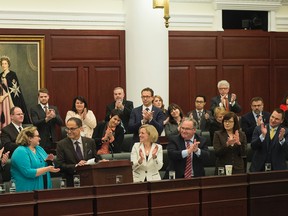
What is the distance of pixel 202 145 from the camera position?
941cm

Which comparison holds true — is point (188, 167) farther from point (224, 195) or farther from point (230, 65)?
point (230, 65)

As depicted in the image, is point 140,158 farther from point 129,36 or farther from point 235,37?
point 235,37

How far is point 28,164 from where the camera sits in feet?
27.6

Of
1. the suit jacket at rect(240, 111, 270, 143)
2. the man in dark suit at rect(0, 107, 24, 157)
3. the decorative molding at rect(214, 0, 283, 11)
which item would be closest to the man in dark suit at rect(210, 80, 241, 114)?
the suit jacket at rect(240, 111, 270, 143)

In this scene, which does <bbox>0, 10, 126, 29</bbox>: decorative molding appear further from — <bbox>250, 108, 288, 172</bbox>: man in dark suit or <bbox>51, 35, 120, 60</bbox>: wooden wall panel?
<bbox>250, 108, 288, 172</bbox>: man in dark suit

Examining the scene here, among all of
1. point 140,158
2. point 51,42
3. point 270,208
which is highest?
point 51,42

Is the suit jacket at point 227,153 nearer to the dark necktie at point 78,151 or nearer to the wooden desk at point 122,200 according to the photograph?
the wooden desk at point 122,200

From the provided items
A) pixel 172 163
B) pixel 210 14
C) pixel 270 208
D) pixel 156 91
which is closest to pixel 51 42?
pixel 156 91

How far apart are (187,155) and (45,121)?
105 inches

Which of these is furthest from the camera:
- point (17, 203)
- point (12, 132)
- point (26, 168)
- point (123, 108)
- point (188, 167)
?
point (123, 108)

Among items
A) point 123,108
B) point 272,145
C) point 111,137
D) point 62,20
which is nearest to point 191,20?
point 62,20

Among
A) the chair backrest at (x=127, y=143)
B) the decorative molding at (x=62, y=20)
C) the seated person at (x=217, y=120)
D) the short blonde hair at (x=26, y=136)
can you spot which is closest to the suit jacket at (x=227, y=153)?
the seated person at (x=217, y=120)

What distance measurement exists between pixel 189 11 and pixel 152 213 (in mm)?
6260

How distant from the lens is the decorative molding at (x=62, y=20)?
1276cm
